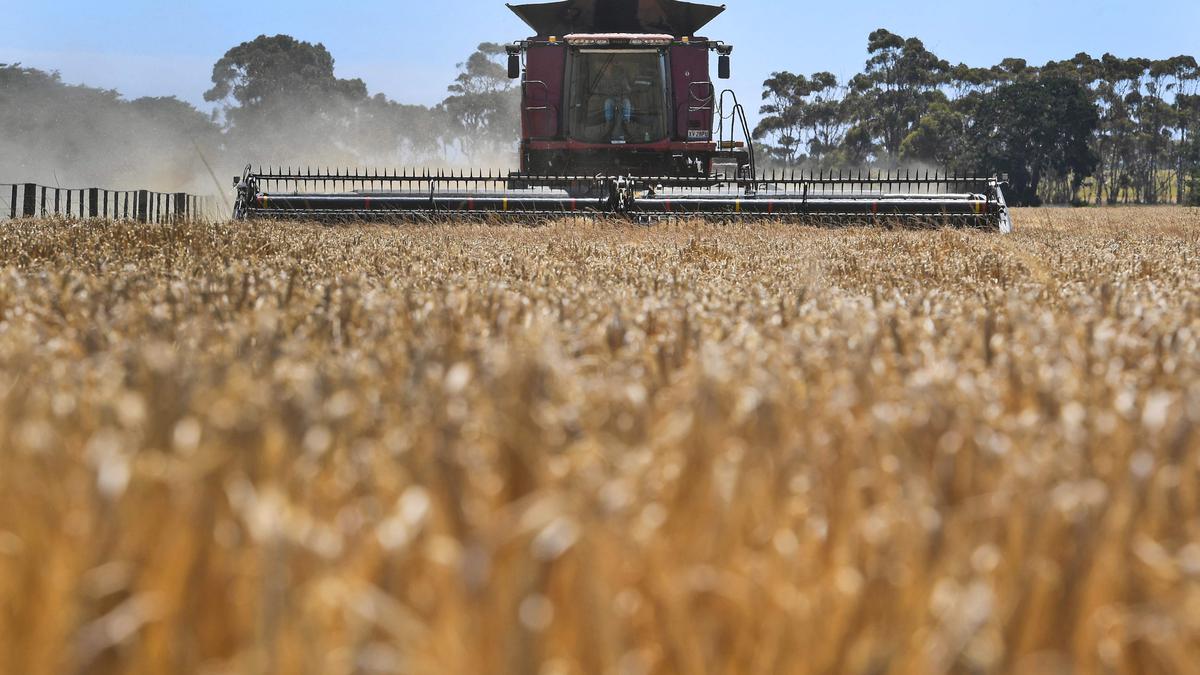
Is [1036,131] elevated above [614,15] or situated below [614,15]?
above

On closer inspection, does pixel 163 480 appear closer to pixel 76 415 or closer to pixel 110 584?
pixel 110 584

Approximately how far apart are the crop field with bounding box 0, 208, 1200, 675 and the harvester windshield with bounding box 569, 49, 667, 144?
528 inches

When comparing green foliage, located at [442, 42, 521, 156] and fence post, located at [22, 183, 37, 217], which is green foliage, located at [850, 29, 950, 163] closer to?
green foliage, located at [442, 42, 521, 156]

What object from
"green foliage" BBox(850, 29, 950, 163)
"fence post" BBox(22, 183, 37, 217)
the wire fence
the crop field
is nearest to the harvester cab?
the wire fence

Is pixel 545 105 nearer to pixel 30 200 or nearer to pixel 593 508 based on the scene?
pixel 30 200

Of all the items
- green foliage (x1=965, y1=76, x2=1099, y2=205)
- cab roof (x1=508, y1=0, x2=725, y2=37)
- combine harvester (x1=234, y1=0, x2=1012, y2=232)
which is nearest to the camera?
combine harvester (x1=234, y1=0, x2=1012, y2=232)

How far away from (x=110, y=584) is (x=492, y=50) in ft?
332

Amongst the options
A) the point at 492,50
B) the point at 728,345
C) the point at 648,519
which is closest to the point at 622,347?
the point at 728,345

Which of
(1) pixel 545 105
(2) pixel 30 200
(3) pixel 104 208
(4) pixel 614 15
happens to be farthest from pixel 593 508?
(3) pixel 104 208

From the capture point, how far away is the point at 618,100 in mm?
15258

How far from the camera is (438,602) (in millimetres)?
738

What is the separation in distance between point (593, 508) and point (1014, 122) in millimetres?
76506

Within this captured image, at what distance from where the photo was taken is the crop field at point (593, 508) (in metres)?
0.71

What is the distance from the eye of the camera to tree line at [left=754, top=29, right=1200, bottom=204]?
7275cm
